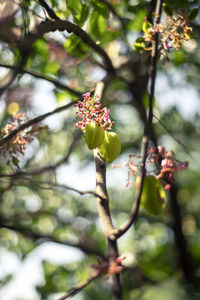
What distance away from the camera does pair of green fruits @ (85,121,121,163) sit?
103 cm

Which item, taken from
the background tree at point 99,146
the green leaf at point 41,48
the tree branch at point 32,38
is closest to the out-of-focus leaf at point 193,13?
the background tree at point 99,146

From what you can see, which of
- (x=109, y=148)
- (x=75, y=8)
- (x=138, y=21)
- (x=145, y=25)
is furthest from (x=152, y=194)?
(x=138, y=21)

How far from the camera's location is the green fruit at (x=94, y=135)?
102cm

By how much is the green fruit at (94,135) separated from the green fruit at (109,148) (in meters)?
0.02

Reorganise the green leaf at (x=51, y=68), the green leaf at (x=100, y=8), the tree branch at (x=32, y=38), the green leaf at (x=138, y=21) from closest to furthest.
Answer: the tree branch at (x=32, y=38), the green leaf at (x=100, y=8), the green leaf at (x=138, y=21), the green leaf at (x=51, y=68)

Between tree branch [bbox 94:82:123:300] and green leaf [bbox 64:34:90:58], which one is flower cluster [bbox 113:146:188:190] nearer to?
tree branch [bbox 94:82:123:300]

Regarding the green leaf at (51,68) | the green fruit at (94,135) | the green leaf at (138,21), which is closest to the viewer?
the green fruit at (94,135)

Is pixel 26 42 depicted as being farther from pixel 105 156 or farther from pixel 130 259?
pixel 130 259

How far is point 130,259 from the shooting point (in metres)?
2.46

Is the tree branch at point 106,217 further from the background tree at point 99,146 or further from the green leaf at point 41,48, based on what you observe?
the green leaf at point 41,48

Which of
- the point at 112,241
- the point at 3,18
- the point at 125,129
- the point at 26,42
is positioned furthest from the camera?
the point at 125,129

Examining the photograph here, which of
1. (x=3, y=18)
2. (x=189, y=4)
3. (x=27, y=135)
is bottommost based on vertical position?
(x=27, y=135)

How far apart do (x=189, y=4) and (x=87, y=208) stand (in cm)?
235

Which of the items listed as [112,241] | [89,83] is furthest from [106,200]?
[89,83]
